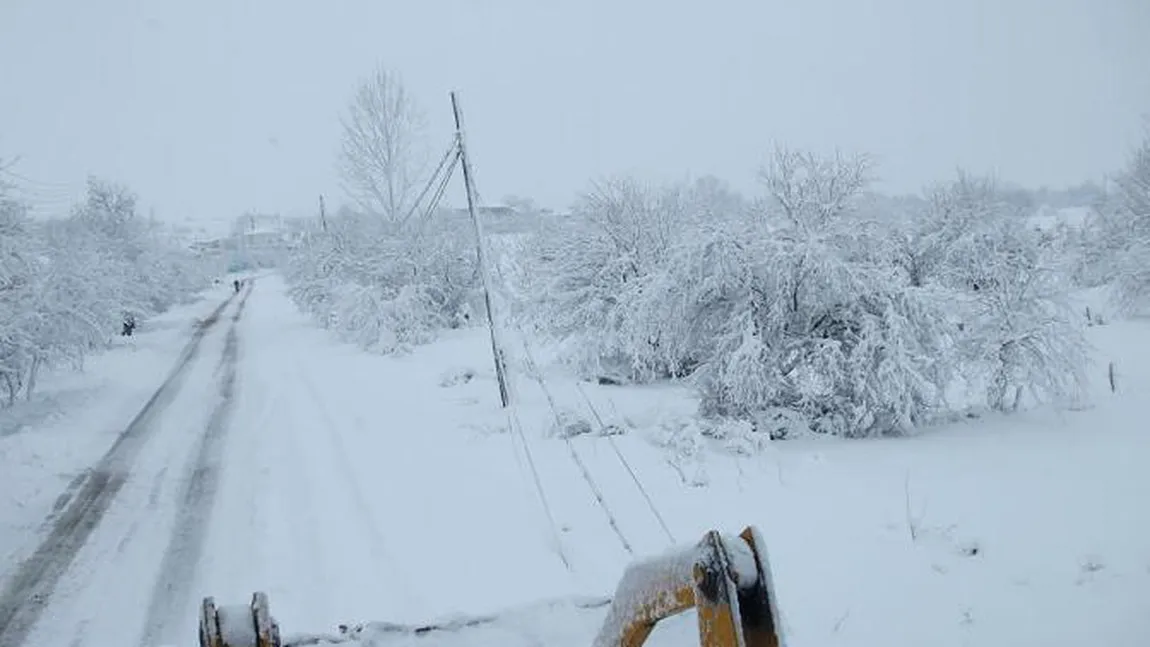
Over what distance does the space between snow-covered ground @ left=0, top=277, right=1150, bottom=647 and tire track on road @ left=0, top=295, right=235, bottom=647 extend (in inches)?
5.9

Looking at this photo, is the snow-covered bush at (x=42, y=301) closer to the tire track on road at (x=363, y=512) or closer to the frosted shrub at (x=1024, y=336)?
the tire track on road at (x=363, y=512)

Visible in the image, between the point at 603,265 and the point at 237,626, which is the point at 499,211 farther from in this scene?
the point at 237,626

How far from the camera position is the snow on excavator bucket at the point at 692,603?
1.88 m

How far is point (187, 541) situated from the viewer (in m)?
8.66

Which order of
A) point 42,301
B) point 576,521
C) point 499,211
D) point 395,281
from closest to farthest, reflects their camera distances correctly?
1. point 576,521
2. point 42,301
3. point 395,281
4. point 499,211

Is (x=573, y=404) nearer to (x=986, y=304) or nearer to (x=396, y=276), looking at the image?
(x=986, y=304)

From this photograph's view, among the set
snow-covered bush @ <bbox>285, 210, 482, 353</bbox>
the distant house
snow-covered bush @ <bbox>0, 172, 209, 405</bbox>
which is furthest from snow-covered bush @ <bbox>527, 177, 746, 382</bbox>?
the distant house

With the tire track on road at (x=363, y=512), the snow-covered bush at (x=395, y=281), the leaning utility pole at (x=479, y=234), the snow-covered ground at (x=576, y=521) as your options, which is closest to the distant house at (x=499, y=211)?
the snow-covered bush at (x=395, y=281)

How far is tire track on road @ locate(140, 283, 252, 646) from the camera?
6723 millimetres

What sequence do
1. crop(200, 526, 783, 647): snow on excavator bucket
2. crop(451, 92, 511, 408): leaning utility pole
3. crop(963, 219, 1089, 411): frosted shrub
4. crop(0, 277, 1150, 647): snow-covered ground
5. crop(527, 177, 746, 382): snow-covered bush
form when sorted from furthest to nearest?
crop(527, 177, 746, 382): snow-covered bush
crop(451, 92, 511, 408): leaning utility pole
crop(963, 219, 1089, 411): frosted shrub
crop(0, 277, 1150, 647): snow-covered ground
crop(200, 526, 783, 647): snow on excavator bucket

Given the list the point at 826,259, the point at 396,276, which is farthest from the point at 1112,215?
the point at 396,276

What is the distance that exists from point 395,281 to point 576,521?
22.9 m

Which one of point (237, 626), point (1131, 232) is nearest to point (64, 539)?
point (237, 626)

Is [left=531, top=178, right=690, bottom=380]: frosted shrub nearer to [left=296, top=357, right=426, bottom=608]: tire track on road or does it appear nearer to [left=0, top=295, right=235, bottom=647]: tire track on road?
[left=296, top=357, right=426, bottom=608]: tire track on road
